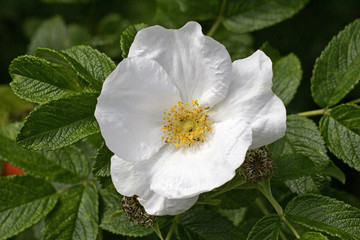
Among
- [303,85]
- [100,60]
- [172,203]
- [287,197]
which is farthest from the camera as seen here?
[303,85]

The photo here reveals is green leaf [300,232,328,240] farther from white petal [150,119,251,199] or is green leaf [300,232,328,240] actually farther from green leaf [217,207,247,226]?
green leaf [217,207,247,226]

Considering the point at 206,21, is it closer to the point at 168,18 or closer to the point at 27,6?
the point at 168,18

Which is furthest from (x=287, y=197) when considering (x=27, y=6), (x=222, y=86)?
(x=27, y=6)

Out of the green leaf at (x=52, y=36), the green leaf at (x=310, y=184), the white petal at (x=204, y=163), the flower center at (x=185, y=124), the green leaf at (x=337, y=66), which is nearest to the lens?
the white petal at (x=204, y=163)

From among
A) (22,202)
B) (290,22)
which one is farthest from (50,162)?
(290,22)

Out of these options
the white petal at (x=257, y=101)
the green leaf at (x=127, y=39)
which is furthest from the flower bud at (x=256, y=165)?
the green leaf at (x=127, y=39)

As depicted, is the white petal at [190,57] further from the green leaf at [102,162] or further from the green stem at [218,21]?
the green stem at [218,21]
